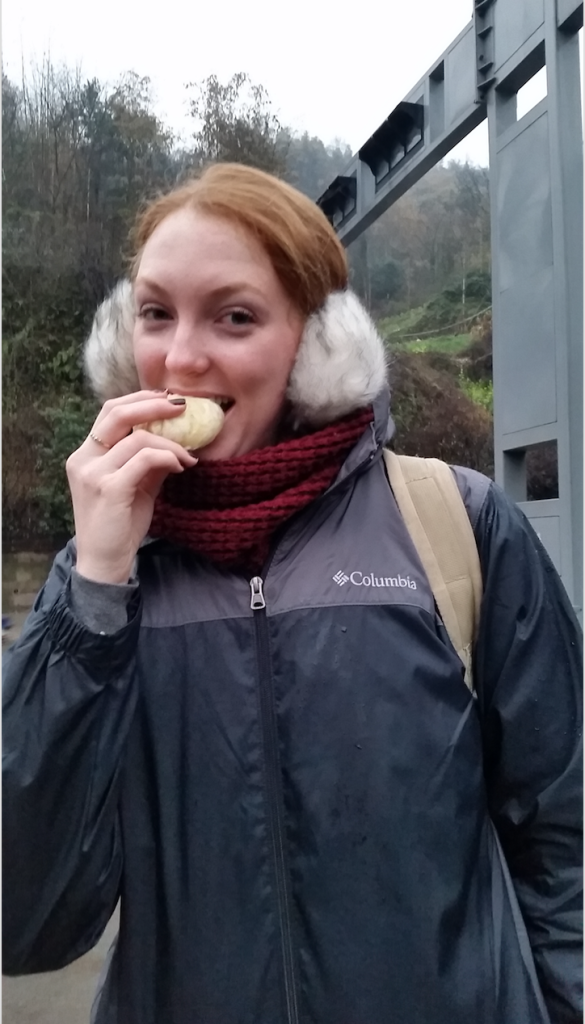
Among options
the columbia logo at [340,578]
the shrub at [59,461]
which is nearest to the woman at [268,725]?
the columbia logo at [340,578]

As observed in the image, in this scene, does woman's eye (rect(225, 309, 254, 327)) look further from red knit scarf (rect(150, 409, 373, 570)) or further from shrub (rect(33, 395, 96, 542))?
shrub (rect(33, 395, 96, 542))

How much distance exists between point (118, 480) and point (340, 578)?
32 cm

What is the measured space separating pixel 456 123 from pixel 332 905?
4.44 ft

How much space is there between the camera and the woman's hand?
0.83 meters

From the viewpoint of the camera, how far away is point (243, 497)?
98 centimetres

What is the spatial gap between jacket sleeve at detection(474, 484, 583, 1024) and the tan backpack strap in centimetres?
2

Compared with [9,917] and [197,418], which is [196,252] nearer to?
[197,418]

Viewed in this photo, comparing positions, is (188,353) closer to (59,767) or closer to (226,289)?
(226,289)

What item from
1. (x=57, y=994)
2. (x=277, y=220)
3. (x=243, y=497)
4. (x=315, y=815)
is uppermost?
(x=277, y=220)

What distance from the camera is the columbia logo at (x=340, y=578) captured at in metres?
0.95

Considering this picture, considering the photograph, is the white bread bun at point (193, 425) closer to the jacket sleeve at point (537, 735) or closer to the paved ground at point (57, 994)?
the jacket sleeve at point (537, 735)

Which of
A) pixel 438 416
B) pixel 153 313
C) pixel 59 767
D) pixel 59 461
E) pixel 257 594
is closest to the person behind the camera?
pixel 59 767

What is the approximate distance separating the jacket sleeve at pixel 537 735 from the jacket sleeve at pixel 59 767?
0.49 m

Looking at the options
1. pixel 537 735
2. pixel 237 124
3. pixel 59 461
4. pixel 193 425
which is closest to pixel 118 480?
pixel 193 425
